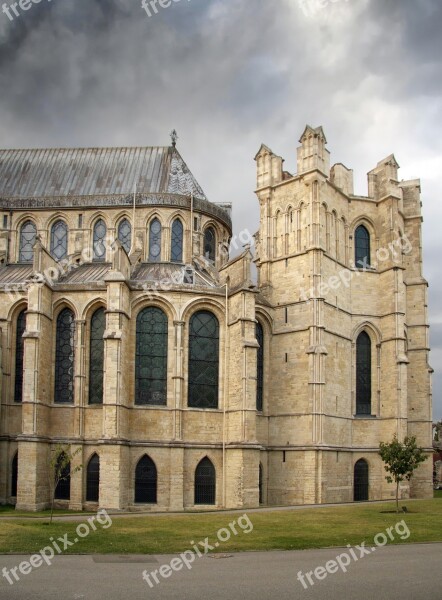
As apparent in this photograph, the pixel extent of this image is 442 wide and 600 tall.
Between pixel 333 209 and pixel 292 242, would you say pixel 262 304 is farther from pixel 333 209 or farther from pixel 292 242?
pixel 333 209

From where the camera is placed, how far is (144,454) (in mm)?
38031

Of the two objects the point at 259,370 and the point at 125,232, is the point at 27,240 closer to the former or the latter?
the point at 125,232

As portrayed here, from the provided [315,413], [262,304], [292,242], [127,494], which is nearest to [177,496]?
[127,494]

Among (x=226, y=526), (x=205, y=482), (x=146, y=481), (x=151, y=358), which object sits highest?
(x=151, y=358)

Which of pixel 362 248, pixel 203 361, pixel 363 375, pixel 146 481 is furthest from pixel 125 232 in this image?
pixel 363 375

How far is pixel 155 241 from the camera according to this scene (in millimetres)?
45125

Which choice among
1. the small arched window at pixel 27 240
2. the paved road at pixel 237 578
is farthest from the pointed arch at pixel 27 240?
the paved road at pixel 237 578

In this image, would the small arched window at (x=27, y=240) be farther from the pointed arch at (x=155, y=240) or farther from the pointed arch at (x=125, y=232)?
the pointed arch at (x=155, y=240)

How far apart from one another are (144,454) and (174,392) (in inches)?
136

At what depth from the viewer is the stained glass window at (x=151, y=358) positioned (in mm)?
39062

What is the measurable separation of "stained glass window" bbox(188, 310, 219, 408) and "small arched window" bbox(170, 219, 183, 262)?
588cm

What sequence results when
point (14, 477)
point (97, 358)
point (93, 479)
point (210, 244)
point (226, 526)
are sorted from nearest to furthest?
point (226, 526), point (93, 479), point (14, 477), point (97, 358), point (210, 244)

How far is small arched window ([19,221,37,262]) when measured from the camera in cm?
4556

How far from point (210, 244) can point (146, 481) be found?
16295 mm
